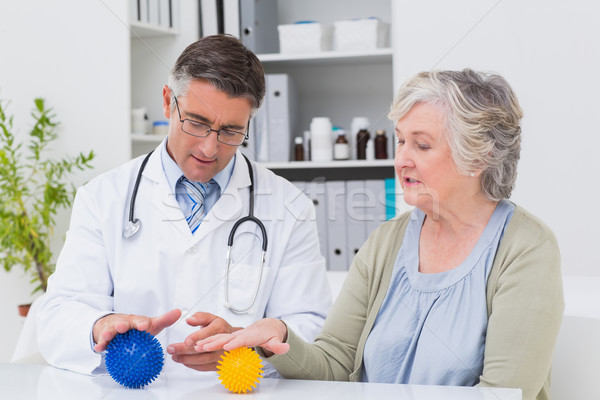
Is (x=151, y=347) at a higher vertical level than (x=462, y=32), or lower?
lower

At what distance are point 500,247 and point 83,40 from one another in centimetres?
215

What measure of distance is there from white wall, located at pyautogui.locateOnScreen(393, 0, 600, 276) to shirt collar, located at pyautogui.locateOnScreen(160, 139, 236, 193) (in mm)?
1288

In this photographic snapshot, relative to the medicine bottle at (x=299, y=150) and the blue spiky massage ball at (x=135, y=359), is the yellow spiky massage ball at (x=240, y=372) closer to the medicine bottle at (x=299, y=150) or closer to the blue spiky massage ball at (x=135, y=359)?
the blue spiky massage ball at (x=135, y=359)

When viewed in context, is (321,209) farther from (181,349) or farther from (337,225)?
(181,349)

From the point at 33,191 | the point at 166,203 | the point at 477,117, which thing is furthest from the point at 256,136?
the point at 477,117

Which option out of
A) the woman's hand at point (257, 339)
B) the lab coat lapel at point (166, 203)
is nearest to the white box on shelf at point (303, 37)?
the lab coat lapel at point (166, 203)

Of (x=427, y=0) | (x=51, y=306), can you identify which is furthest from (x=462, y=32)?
(x=51, y=306)

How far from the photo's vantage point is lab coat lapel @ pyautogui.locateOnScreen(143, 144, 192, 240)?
4.73 feet

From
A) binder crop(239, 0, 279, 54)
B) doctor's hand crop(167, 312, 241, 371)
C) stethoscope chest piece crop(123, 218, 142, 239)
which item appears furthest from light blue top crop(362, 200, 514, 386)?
binder crop(239, 0, 279, 54)

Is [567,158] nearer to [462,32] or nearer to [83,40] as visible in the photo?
[462,32]

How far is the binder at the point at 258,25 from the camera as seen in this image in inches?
106

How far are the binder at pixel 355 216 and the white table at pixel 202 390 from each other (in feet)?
5.19

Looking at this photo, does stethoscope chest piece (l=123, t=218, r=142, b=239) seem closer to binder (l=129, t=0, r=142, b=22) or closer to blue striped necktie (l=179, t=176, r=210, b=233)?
blue striped necktie (l=179, t=176, r=210, b=233)

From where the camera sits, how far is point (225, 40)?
1440 millimetres
